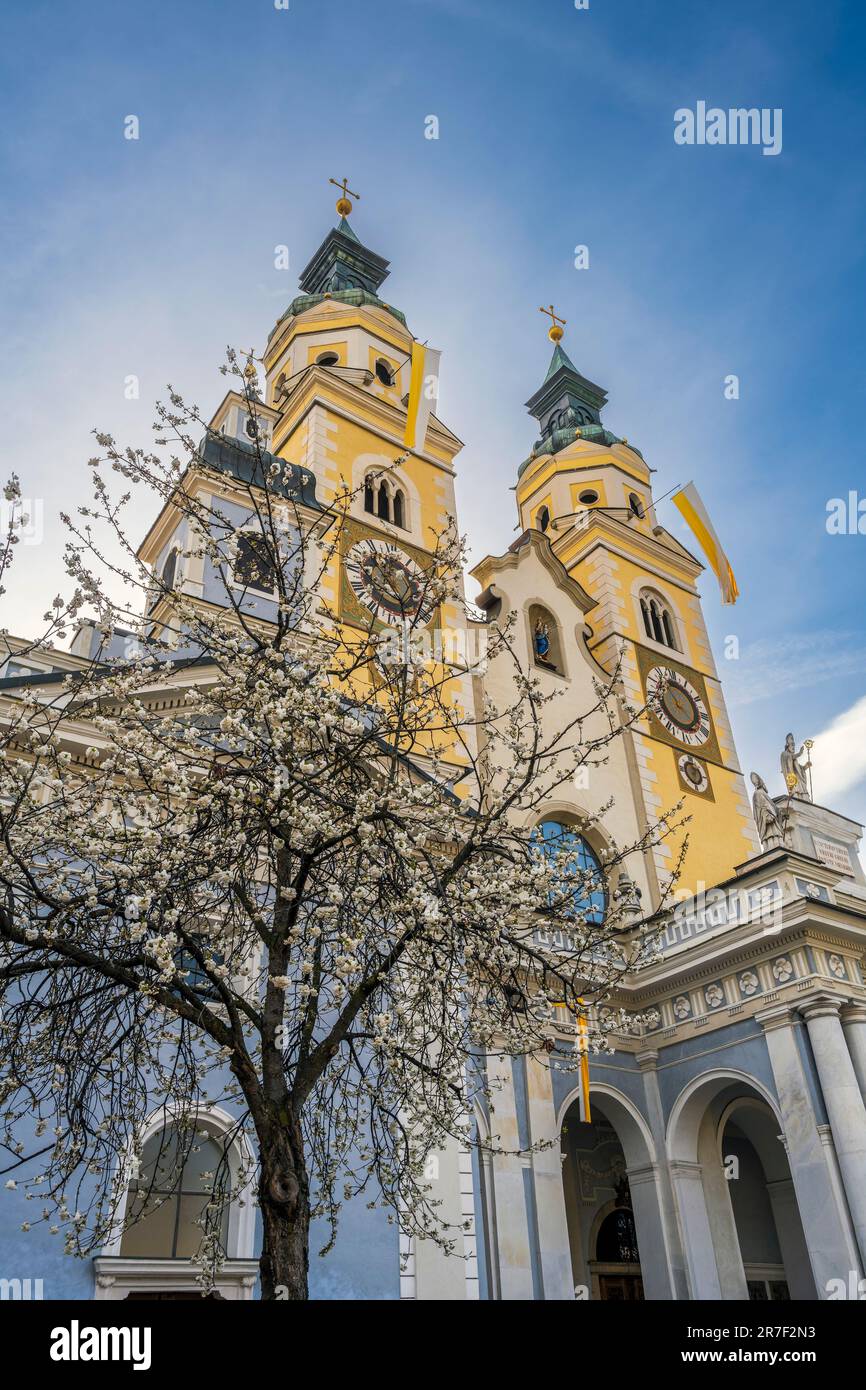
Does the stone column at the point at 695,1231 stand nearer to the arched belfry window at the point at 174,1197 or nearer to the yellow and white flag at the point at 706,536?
the arched belfry window at the point at 174,1197

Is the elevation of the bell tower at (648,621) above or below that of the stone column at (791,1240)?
above

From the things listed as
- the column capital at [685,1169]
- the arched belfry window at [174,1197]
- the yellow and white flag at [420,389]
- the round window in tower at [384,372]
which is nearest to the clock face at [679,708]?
the yellow and white flag at [420,389]

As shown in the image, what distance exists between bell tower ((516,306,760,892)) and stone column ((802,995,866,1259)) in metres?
→ 8.70

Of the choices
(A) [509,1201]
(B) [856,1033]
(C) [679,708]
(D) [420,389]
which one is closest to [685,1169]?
(A) [509,1201]

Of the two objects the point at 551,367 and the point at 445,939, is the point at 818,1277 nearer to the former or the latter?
the point at 445,939

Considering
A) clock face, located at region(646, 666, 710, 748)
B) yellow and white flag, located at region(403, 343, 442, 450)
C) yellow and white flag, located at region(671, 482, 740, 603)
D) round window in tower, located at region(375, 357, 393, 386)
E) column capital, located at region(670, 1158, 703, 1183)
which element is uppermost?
round window in tower, located at region(375, 357, 393, 386)

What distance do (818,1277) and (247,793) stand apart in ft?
34.9

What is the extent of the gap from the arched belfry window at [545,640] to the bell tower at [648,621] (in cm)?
179

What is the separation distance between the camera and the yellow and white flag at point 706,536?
77.4 feet

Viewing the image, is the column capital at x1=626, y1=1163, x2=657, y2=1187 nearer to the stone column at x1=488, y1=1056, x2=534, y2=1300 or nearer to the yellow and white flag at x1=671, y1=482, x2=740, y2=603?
the stone column at x1=488, y1=1056, x2=534, y2=1300

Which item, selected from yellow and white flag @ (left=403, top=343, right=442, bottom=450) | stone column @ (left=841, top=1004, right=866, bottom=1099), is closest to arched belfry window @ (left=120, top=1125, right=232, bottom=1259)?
stone column @ (left=841, top=1004, right=866, bottom=1099)

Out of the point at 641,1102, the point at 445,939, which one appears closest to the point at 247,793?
the point at 445,939

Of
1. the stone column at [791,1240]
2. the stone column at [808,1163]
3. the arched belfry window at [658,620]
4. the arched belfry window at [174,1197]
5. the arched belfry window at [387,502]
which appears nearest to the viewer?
the arched belfry window at [174,1197]

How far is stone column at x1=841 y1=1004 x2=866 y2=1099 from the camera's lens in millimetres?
14438
